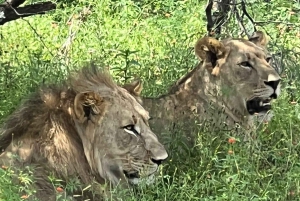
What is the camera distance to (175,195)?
4434mm

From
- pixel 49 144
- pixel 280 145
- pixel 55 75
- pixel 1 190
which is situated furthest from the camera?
pixel 55 75

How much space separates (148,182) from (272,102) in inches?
77.3

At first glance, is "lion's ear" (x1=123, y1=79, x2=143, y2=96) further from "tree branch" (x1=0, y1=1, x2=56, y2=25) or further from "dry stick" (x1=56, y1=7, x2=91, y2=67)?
"dry stick" (x1=56, y1=7, x2=91, y2=67)

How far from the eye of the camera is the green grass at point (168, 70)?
14.6ft

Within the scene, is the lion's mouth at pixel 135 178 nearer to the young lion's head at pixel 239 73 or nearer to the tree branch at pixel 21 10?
the young lion's head at pixel 239 73

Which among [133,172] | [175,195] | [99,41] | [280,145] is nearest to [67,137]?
[133,172]

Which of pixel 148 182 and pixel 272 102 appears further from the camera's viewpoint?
pixel 272 102

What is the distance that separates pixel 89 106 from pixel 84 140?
186mm

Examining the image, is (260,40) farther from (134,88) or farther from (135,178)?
(135,178)

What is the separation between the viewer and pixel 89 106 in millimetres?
4176

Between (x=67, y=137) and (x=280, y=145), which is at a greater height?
(x=67, y=137)

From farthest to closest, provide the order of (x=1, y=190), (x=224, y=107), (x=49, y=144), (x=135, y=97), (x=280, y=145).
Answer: (x=224, y=107), (x=280, y=145), (x=135, y=97), (x=49, y=144), (x=1, y=190)

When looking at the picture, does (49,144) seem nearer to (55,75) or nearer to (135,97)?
(135,97)

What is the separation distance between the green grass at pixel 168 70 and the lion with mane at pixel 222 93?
0.61 ft
